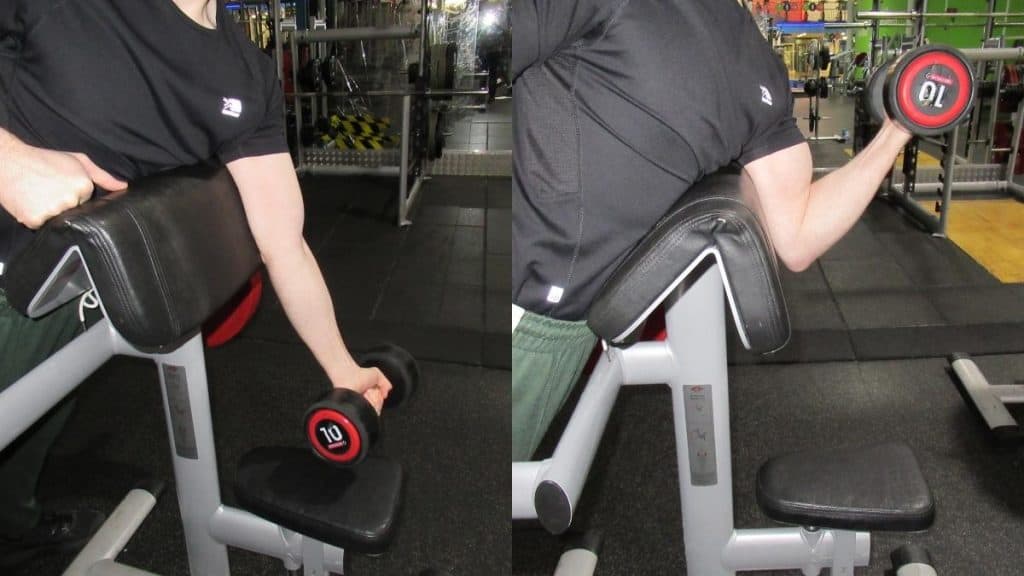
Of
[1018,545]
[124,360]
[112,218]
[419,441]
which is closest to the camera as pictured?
[112,218]

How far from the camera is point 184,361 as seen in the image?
3.19 feet

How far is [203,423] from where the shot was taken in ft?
3.32

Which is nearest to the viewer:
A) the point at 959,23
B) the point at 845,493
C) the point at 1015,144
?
the point at 845,493

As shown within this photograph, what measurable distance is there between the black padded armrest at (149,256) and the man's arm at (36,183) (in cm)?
2

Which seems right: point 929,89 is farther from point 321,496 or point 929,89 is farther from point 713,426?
point 321,496

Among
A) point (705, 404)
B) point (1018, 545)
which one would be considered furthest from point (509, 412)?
point (1018, 545)

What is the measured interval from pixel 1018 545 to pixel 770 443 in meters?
0.60

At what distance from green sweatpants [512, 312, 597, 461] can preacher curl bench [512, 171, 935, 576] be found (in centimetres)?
4

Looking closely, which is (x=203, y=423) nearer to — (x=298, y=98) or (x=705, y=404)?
(x=298, y=98)

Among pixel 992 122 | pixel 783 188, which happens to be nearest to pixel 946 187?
pixel 992 122

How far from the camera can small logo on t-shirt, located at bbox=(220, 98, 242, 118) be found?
81cm

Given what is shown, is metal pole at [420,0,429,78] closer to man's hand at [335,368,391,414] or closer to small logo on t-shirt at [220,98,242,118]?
small logo on t-shirt at [220,98,242,118]

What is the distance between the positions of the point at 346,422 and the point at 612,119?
0.51 m

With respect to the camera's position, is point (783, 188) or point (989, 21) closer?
point (783, 188)
